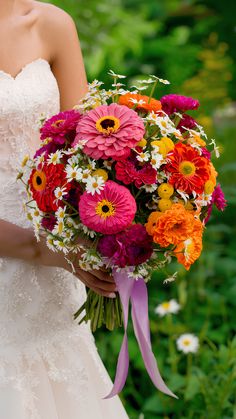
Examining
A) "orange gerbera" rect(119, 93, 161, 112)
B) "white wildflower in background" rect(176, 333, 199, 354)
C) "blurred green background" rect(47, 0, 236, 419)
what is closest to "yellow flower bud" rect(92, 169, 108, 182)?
"orange gerbera" rect(119, 93, 161, 112)

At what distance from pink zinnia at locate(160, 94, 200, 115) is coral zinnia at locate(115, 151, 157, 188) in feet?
0.90

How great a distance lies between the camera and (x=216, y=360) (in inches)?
159

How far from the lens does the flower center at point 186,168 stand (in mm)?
2205

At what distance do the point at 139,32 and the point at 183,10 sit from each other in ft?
4.41

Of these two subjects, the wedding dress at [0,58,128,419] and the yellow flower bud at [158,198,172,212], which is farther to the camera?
the wedding dress at [0,58,128,419]

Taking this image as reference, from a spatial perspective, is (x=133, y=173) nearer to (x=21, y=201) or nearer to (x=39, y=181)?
(x=39, y=181)

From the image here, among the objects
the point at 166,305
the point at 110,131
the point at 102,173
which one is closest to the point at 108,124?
the point at 110,131

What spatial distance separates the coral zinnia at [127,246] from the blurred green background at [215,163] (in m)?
1.50

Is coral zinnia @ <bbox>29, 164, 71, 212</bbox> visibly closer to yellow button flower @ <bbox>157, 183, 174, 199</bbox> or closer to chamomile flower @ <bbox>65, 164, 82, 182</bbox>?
chamomile flower @ <bbox>65, 164, 82, 182</bbox>

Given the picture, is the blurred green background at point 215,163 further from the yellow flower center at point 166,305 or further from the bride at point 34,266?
the bride at point 34,266

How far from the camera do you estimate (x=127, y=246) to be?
2158 mm

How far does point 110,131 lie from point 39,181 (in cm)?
26

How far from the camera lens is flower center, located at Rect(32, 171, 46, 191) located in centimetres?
226

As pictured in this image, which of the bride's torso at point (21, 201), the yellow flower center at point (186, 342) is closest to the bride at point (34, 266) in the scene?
the bride's torso at point (21, 201)
